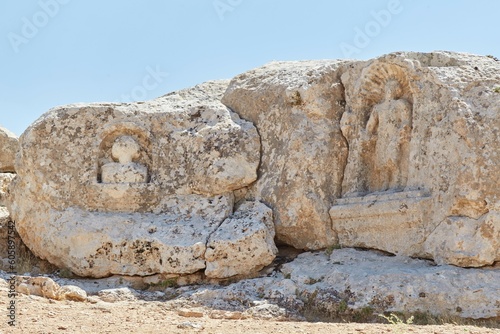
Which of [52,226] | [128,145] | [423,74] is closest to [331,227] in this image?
[423,74]

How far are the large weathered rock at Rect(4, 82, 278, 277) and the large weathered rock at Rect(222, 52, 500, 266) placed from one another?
62 centimetres

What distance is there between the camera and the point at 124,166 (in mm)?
10672

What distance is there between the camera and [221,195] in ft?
34.4

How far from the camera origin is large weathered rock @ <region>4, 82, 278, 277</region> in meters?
10.0

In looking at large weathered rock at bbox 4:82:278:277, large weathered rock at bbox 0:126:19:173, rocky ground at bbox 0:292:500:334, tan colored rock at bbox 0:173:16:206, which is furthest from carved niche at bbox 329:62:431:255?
large weathered rock at bbox 0:126:19:173

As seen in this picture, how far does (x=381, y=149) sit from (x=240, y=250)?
252 centimetres

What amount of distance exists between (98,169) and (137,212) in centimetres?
98

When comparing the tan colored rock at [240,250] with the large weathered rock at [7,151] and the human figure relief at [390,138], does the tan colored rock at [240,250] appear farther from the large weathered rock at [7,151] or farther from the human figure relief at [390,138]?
the large weathered rock at [7,151]

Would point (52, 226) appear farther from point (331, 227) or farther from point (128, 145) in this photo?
point (331, 227)

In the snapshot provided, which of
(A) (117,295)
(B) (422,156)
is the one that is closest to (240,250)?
(A) (117,295)

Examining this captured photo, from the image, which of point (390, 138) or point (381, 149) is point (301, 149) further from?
point (390, 138)

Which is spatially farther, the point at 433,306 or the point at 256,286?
the point at 256,286

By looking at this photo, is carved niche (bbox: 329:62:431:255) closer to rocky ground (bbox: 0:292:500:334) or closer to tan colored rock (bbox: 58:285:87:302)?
rocky ground (bbox: 0:292:500:334)

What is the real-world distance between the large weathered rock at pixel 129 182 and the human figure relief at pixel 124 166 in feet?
0.05
